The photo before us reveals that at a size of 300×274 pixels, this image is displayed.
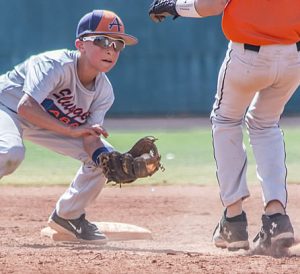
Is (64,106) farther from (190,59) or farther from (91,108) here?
(190,59)

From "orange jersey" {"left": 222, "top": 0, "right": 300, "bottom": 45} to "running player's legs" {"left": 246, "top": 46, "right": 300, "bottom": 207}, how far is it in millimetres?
258

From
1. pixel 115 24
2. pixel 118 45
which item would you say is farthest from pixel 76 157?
pixel 115 24

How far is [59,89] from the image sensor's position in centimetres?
576

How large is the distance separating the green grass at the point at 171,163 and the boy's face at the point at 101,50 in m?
3.31

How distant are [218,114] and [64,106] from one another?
3.48ft

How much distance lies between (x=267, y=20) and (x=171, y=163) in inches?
208

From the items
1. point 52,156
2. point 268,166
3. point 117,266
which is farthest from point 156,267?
point 52,156

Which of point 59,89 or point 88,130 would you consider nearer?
point 88,130

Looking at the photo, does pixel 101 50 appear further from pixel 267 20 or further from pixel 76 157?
pixel 267 20

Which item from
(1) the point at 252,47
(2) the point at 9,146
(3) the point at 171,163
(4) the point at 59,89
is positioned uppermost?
(1) the point at 252,47

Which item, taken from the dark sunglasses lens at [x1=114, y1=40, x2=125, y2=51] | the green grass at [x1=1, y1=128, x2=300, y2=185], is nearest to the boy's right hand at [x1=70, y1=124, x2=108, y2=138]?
the dark sunglasses lens at [x1=114, y1=40, x2=125, y2=51]

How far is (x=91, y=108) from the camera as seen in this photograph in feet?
19.5

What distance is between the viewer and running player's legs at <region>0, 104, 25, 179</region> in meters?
5.49

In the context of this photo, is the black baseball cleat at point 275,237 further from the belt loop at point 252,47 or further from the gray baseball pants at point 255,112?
the belt loop at point 252,47
